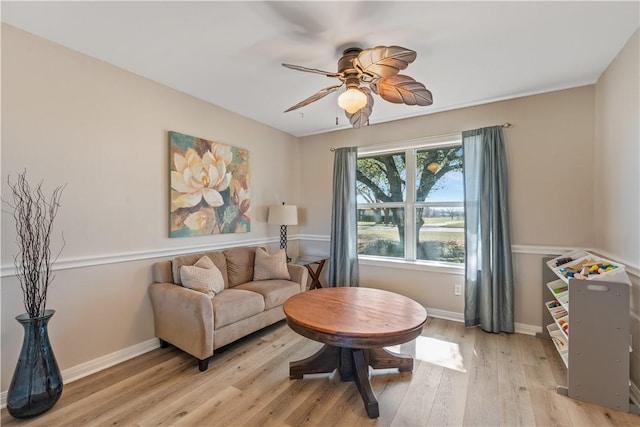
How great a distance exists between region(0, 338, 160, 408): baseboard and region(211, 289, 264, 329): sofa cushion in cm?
80

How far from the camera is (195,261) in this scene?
9.25 feet

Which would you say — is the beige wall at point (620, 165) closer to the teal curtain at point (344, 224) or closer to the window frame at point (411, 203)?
the window frame at point (411, 203)

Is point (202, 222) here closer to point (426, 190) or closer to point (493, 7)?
point (426, 190)

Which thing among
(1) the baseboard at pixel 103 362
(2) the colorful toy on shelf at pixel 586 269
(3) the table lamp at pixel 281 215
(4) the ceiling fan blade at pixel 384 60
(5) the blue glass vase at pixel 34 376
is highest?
(4) the ceiling fan blade at pixel 384 60

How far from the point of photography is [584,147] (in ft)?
8.80

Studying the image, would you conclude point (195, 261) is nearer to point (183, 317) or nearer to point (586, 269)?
point (183, 317)

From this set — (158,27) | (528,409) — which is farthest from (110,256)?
(528,409)

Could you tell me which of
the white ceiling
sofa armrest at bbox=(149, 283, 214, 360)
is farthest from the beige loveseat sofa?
the white ceiling

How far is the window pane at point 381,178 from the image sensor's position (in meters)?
3.75

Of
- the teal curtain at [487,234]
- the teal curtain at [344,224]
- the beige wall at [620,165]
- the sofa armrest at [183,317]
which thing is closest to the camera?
the beige wall at [620,165]

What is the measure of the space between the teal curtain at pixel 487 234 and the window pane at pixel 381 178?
2.70ft

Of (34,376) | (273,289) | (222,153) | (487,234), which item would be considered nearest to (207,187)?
(222,153)

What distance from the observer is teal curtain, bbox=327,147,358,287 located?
3.86m

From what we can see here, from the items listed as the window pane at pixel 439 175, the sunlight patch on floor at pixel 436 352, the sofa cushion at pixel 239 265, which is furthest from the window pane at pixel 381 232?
the sofa cushion at pixel 239 265
